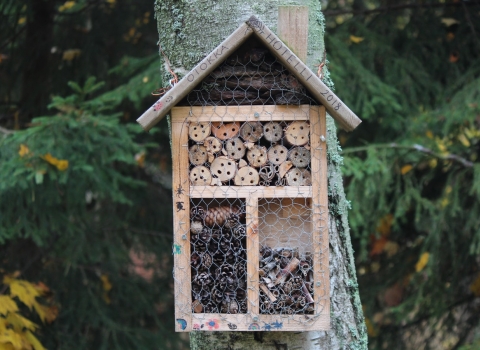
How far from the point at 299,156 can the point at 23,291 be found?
263cm

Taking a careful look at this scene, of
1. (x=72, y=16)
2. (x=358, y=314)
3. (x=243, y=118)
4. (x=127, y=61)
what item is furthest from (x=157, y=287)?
(x=243, y=118)

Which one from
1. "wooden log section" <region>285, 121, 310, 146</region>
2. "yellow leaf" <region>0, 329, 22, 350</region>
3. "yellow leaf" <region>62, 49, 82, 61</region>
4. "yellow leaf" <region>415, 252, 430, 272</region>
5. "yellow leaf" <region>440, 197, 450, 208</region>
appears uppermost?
"yellow leaf" <region>62, 49, 82, 61</region>

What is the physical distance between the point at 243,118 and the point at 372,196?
2.43 meters

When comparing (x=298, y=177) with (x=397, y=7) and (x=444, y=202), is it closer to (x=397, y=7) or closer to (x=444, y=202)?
(x=444, y=202)

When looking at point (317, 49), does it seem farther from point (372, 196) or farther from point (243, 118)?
point (372, 196)

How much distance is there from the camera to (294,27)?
71.4 inches

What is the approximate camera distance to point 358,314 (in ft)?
7.06

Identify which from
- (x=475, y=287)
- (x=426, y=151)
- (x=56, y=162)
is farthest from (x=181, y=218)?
(x=475, y=287)

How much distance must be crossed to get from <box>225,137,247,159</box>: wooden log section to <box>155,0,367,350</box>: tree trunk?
32 cm

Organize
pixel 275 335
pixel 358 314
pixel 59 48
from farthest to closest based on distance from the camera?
pixel 59 48, pixel 358 314, pixel 275 335

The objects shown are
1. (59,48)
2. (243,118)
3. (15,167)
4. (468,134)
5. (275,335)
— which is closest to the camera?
(243,118)

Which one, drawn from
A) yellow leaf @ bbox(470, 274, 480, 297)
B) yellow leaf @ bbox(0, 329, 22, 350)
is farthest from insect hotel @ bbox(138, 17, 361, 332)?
yellow leaf @ bbox(470, 274, 480, 297)

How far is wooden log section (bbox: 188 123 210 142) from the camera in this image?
1.82 m

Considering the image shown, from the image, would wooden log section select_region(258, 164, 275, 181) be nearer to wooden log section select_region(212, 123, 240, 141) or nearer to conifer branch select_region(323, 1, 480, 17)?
wooden log section select_region(212, 123, 240, 141)
